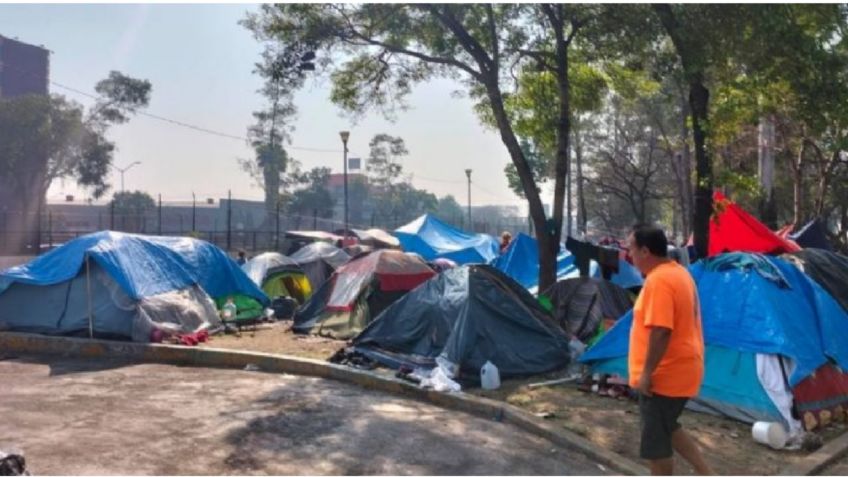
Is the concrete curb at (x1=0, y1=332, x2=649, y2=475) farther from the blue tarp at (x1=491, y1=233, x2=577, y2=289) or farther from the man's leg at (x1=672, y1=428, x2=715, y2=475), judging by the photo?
the blue tarp at (x1=491, y1=233, x2=577, y2=289)

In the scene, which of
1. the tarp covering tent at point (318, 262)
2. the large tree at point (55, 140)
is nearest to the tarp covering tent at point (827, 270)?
the tarp covering tent at point (318, 262)

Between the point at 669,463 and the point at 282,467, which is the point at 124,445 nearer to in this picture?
the point at 282,467

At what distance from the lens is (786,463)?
226 inches

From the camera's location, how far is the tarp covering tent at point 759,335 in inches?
260

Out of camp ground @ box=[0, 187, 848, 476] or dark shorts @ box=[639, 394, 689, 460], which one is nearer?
dark shorts @ box=[639, 394, 689, 460]

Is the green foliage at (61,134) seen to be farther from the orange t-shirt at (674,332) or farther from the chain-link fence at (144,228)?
the orange t-shirt at (674,332)

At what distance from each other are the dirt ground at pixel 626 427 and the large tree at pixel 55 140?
121 ft

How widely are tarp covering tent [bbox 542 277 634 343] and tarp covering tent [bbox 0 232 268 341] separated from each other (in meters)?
6.11

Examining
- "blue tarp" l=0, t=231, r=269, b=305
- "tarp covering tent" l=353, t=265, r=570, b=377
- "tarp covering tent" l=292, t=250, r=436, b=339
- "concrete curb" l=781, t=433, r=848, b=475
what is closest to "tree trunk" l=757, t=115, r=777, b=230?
"tarp covering tent" l=292, t=250, r=436, b=339

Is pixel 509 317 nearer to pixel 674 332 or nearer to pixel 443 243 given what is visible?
pixel 674 332

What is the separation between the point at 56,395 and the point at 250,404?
226 centimetres

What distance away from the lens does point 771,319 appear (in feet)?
22.3

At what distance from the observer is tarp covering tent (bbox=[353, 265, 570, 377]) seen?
8641mm

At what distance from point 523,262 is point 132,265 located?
8024mm
